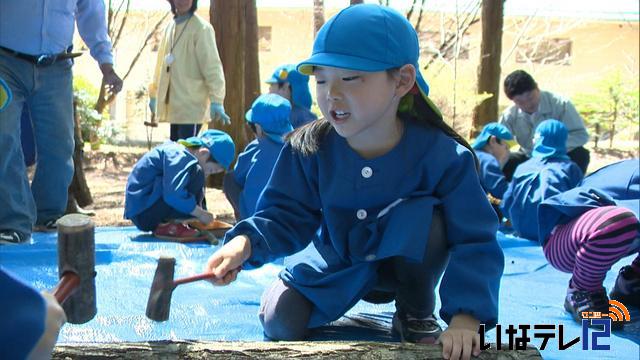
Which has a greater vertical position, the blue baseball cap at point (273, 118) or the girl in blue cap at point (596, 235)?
the blue baseball cap at point (273, 118)

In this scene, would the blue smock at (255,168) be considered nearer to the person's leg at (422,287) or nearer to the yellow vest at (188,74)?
the yellow vest at (188,74)

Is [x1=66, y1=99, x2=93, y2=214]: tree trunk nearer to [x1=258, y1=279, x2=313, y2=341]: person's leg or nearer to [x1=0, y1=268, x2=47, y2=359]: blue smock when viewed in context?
[x1=258, y1=279, x2=313, y2=341]: person's leg

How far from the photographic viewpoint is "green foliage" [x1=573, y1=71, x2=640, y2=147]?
47.9 ft

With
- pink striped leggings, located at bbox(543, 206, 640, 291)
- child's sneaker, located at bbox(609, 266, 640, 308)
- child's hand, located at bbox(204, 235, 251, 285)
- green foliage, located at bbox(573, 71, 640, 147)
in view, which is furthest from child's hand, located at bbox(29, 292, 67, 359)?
green foliage, located at bbox(573, 71, 640, 147)

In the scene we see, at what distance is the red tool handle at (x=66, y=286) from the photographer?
1476 mm

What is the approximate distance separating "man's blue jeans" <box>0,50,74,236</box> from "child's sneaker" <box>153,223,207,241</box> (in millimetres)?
567

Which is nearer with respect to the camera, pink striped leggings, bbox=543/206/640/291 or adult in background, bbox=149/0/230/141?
pink striped leggings, bbox=543/206/640/291

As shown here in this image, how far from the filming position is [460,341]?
6.05ft

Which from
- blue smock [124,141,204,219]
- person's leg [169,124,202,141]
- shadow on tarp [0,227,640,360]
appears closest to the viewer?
shadow on tarp [0,227,640,360]

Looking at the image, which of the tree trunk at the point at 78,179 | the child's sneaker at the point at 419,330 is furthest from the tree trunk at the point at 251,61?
the child's sneaker at the point at 419,330

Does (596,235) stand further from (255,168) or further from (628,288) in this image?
(255,168)

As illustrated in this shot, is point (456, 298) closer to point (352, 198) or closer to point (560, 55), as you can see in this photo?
point (352, 198)

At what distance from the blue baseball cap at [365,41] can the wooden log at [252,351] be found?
0.71 meters

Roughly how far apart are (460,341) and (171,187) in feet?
8.66
